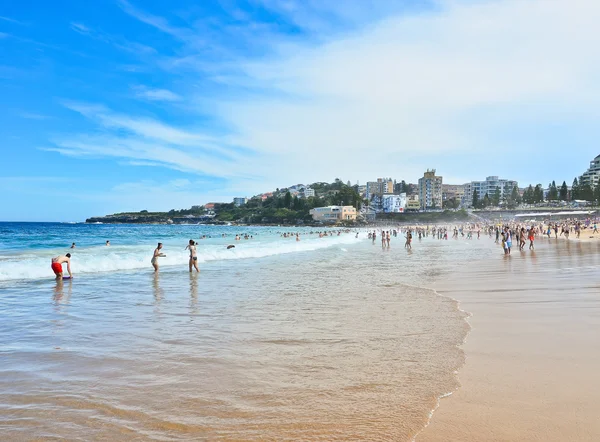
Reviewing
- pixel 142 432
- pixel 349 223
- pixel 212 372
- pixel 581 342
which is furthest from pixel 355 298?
pixel 349 223

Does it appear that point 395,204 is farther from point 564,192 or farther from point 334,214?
point 564,192

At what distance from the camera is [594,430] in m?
3.46

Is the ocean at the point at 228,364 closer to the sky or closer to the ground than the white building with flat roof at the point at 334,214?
closer to the ground

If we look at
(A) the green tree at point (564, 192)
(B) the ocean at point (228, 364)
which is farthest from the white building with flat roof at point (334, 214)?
(B) the ocean at point (228, 364)

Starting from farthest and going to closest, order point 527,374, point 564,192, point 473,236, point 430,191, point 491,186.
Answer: point 491,186
point 430,191
point 564,192
point 473,236
point 527,374

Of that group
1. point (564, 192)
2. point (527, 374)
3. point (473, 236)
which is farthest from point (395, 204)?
point (527, 374)

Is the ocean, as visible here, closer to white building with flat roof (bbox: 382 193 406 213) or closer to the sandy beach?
the sandy beach

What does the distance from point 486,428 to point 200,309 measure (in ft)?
24.2

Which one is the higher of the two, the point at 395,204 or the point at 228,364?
the point at 395,204

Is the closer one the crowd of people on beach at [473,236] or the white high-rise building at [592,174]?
the crowd of people on beach at [473,236]

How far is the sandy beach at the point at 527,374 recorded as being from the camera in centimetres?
353

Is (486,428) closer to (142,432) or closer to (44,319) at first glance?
(142,432)

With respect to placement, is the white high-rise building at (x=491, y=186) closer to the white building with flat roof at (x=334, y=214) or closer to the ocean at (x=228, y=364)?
the white building with flat roof at (x=334, y=214)

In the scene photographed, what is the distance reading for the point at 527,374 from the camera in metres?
4.80
